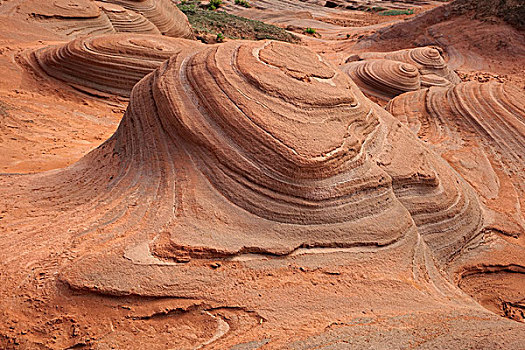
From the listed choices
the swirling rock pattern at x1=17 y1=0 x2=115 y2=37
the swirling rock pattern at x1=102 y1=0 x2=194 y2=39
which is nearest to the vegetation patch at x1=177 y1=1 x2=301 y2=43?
the swirling rock pattern at x1=102 y1=0 x2=194 y2=39

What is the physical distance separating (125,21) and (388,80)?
21.7 ft

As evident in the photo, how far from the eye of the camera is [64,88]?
6.23 meters

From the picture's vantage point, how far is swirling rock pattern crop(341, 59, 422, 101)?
326 inches

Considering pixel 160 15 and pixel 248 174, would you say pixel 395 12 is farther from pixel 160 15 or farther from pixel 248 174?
pixel 248 174

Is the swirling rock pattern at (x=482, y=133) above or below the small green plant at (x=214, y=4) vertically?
below

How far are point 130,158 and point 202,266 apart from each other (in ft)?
3.99

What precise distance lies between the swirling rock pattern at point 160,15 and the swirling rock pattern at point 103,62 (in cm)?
470

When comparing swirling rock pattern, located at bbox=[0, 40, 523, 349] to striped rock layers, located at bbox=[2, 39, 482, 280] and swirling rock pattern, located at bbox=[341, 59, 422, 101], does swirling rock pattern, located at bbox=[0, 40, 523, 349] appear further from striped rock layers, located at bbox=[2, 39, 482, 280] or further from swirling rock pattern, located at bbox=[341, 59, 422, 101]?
swirling rock pattern, located at bbox=[341, 59, 422, 101]

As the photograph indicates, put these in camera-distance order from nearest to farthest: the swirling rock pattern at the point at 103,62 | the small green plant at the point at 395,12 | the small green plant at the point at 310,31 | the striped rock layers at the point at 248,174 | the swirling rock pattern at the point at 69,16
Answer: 1. the striped rock layers at the point at 248,174
2. the swirling rock pattern at the point at 103,62
3. the swirling rock pattern at the point at 69,16
4. the small green plant at the point at 310,31
5. the small green plant at the point at 395,12

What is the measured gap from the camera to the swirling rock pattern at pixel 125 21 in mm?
8867

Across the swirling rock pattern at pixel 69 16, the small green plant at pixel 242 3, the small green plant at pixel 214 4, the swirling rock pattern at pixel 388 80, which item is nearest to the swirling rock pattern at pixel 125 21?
the swirling rock pattern at pixel 69 16

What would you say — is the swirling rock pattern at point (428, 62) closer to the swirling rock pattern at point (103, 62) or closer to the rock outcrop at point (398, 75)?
the rock outcrop at point (398, 75)

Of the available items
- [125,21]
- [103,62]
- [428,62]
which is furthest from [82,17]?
[428,62]

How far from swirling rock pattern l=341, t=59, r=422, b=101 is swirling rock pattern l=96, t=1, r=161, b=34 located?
546 centimetres
